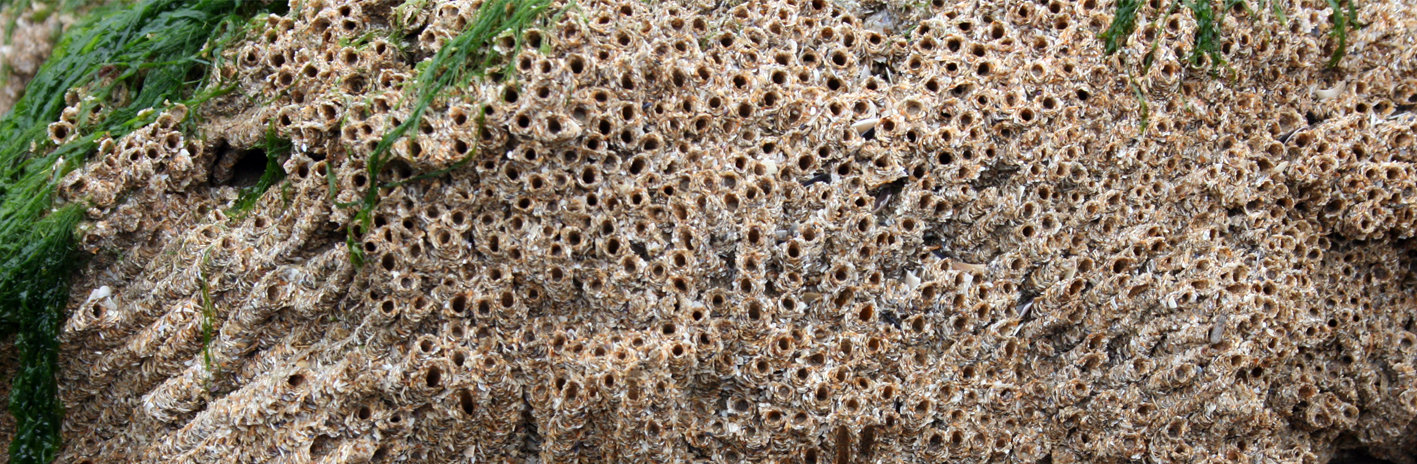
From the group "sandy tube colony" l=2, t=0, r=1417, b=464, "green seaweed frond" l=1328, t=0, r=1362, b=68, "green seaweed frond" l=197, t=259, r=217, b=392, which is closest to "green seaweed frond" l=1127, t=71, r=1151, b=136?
"sandy tube colony" l=2, t=0, r=1417, b=464

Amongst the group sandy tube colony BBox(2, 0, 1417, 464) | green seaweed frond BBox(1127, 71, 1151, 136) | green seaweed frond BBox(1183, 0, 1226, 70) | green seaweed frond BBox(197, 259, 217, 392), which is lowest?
green seaweed frond BBox(197, 259, 217, 392)

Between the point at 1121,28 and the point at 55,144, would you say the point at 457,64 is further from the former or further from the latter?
the point at 1121,28

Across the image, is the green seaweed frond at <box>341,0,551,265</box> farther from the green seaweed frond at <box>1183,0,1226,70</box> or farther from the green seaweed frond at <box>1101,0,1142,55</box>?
the green seaweed frond at <box>1183,0,1226,70</box>

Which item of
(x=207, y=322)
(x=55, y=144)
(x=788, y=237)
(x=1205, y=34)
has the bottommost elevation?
(x=207, y=322)

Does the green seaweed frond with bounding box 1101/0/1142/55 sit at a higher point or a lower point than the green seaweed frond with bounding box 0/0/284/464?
higher

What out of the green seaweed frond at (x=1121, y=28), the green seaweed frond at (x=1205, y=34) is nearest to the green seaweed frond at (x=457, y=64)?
the green seaweed frond at (x=1121, y=28)

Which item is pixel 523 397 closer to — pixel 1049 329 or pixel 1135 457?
pixel 1049 329

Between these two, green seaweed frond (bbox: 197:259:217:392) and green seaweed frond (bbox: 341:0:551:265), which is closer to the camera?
green seaweed frond (bbox: 341:0:551:265)

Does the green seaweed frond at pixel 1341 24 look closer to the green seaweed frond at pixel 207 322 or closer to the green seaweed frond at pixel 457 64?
the green seaweed frond at pixel 457 64

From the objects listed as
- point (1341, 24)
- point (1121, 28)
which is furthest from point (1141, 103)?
point (1341, 24)
